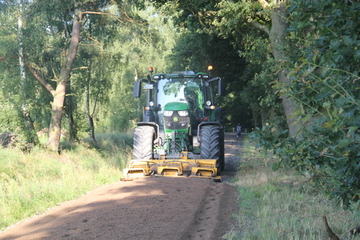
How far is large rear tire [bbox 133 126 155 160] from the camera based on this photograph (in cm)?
1234

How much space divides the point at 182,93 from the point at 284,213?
21.9 feet

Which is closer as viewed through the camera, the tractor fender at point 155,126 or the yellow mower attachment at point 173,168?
the yellow mower attachment at point 173,168

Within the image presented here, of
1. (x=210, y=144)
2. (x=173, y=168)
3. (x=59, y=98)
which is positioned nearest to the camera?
(x=173, y=168)

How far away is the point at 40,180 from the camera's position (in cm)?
1116

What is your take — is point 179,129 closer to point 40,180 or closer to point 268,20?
point 40,180

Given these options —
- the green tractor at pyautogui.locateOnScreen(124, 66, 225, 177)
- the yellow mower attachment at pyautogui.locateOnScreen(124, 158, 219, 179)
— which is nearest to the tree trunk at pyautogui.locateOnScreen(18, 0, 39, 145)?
the green tractor at pyautogui.locateOnScreen(124, 66, 225, 177)

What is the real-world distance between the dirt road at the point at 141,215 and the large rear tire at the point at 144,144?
8.56 ft

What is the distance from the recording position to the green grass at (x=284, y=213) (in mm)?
5804

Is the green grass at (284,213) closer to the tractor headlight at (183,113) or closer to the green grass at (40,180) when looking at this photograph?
the tractor headlight at (183,113)

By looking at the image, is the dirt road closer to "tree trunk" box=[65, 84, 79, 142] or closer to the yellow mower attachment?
the yellow mower attachment

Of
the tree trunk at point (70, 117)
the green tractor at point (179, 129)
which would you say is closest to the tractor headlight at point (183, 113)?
the green tractor at point (179, 129)

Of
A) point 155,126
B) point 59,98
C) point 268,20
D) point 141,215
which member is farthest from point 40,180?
point 268,20

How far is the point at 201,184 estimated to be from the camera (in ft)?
32.7

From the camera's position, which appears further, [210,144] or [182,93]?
[182,93]
